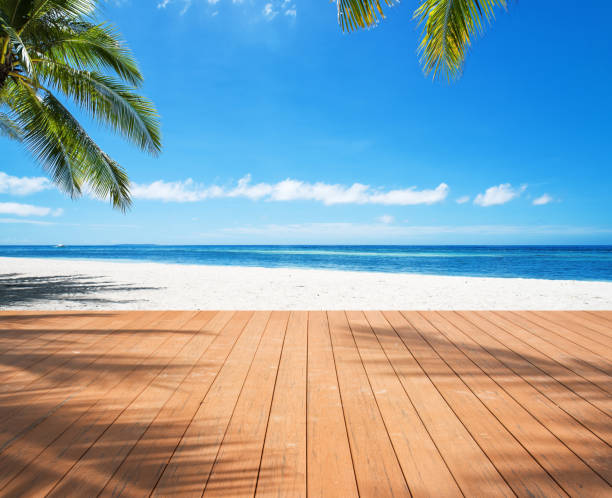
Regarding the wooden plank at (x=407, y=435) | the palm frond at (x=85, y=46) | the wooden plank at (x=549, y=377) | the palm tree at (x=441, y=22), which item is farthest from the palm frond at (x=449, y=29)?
the palm frond at (x=85, y=46)

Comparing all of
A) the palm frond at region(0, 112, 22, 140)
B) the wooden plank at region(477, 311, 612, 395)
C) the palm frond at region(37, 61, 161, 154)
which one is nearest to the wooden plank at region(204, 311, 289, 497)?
the wooden plank at region(477, 311, 612, 395)

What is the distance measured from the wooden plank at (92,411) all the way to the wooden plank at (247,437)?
0.53 m

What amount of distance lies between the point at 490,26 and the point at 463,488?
12.6 feet

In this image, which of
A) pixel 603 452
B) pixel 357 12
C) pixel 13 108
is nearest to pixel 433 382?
pixel 603 452

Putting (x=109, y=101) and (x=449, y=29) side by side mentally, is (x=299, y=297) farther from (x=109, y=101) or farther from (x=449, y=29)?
(x=109, y=101)

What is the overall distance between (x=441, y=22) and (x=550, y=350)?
329 centimetres

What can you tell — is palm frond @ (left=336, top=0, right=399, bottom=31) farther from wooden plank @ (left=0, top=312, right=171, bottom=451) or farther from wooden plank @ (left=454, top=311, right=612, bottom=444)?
wooden plank @ (left=0, top=312, right=171, bottom=451)

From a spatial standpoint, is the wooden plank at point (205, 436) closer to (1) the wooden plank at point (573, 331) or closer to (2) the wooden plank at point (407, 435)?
(2) the wooden plank at point (407, 435)

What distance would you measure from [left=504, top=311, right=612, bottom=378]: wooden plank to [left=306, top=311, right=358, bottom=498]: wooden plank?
150 centimetres

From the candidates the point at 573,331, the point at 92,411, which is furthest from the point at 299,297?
the point at 92,411

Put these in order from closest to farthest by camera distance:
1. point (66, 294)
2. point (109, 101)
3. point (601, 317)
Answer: point (601, 317), point (109, 101), point (66, 294)

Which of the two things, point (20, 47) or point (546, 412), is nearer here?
point (546, 412)

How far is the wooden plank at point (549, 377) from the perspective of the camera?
159 centimetres

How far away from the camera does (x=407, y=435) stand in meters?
1.45
